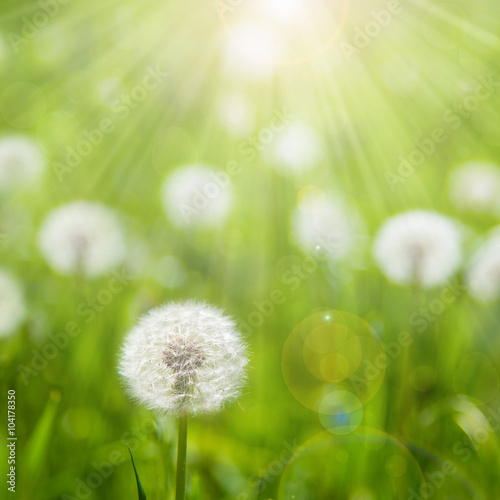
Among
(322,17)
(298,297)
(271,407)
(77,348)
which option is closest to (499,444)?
(271,407)

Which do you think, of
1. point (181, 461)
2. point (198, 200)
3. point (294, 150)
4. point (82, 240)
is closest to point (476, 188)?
point (294, 150)

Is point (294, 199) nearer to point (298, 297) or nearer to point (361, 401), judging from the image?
point (298, 297)

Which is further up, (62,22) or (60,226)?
(62,22)

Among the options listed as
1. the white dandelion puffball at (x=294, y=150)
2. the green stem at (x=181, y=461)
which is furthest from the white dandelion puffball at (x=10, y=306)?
the white dandelion puffball at (x=294, y=150)

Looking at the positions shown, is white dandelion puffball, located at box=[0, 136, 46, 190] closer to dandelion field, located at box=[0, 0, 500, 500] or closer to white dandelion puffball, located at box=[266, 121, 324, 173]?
dandelion field, located at box=[0, 0, 500, 500]

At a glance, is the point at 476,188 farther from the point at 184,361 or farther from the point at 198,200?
the point at 184,361

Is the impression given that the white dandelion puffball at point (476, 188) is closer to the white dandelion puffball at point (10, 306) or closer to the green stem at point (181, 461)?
the white dandelion puffball at point (10, 306)
